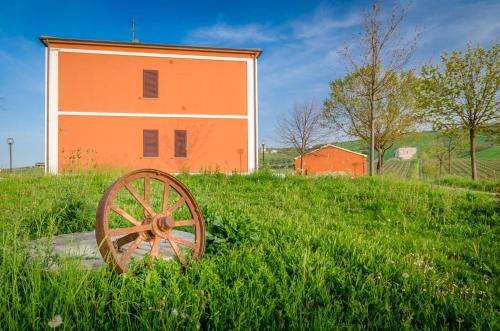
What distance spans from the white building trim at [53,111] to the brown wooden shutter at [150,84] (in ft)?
14.1

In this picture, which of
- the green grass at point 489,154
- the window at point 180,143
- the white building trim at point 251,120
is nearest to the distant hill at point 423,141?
the green grass at point 489,154

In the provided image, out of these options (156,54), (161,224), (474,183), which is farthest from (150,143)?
(161,224)

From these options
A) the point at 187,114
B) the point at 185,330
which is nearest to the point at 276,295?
the point at 185,330

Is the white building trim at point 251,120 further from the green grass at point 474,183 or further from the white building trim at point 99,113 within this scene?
the green grass at point 474,183

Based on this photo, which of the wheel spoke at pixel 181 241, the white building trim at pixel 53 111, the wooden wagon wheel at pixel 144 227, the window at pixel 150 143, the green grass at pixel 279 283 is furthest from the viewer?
the window at pixel 150 143

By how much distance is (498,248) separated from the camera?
4.55m

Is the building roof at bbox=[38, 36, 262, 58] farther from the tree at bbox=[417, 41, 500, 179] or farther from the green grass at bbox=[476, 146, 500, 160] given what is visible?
the green grass at bbox=[476, 146, 500, 160]

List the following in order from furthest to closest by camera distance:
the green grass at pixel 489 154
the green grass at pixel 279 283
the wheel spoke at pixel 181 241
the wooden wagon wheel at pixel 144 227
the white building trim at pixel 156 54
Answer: the green grass at pixel 489 154 → the white building trim at pixel 156 54 → the wheel spoke at pixel 181 241 → the wooden wagon wheel at pixel 144 227 → the green grass at pixel 279 283

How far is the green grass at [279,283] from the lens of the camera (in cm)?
235

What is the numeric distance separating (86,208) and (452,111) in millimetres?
21339

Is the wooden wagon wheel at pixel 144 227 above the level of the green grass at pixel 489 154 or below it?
below

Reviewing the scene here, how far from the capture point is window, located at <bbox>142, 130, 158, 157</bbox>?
17.6m

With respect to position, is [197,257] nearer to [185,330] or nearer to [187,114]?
[185,330]

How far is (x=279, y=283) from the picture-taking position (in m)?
2.92
